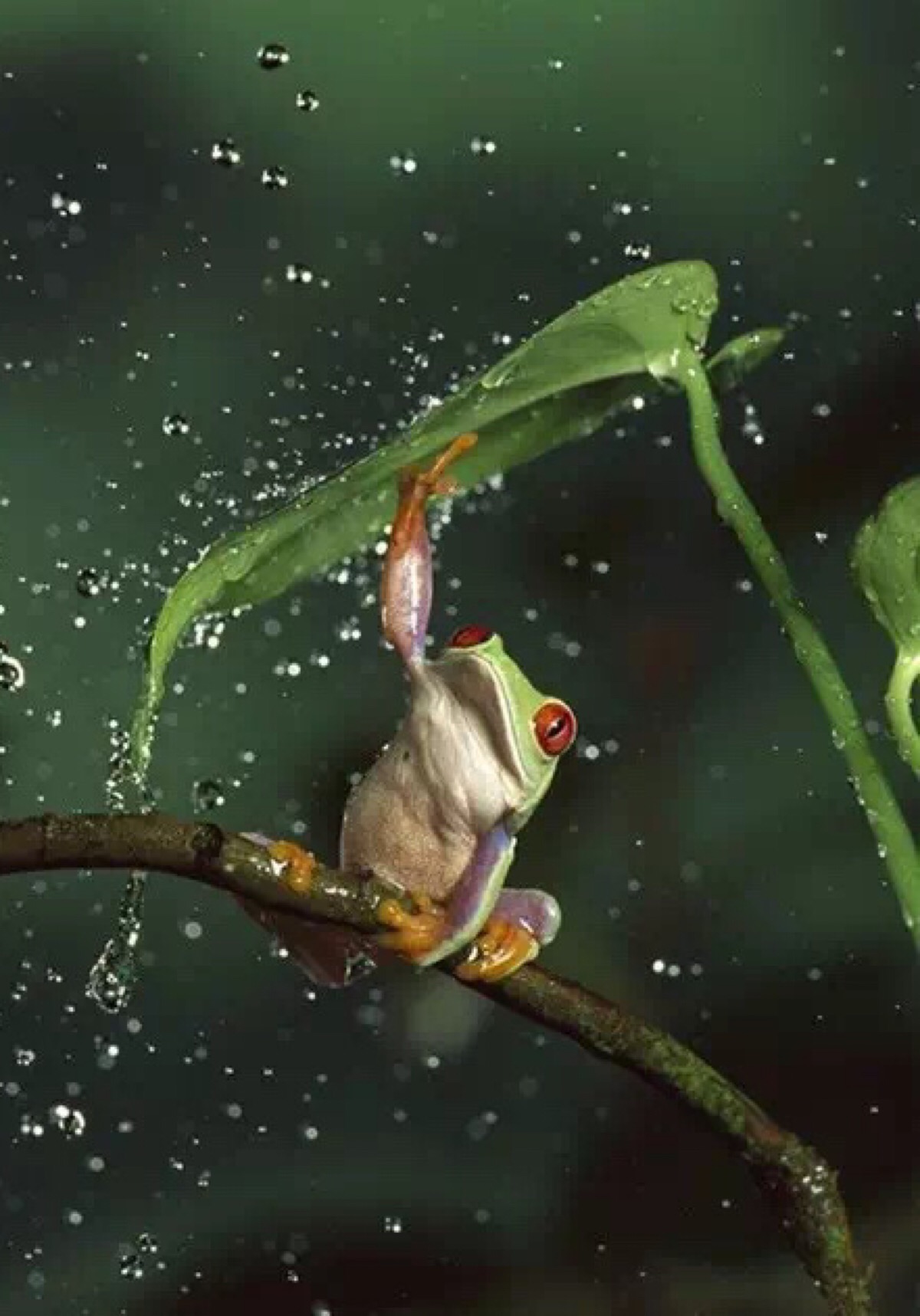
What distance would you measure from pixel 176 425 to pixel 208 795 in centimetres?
15

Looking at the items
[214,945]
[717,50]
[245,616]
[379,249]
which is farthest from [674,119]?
[214,945]

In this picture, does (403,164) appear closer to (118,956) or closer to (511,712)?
(118,956)

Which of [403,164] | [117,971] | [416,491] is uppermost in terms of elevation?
[403,164]

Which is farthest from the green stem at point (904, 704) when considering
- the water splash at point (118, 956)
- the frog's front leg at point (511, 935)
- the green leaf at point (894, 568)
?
the water splash at point (118, 956)

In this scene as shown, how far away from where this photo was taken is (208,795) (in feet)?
2.74

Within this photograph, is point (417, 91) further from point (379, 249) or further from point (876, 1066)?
point (876, 1066)

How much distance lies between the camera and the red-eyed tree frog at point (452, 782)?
410 millimetres

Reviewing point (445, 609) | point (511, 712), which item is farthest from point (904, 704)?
point (445, 609)

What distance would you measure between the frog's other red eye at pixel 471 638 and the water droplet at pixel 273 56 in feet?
1.61

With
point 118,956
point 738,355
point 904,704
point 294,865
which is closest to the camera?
point 294,865

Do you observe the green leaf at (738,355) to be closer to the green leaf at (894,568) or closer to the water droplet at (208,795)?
the green leaf at (894,568)

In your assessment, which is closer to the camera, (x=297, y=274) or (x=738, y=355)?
(x=738, y=355)

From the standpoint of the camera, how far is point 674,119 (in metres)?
0.86

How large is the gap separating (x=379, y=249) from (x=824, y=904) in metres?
0.34
